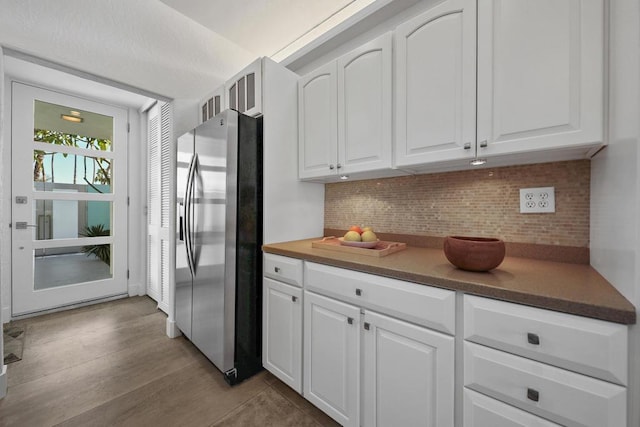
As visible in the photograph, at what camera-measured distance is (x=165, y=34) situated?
6.72 ft

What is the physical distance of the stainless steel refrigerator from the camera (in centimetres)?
163

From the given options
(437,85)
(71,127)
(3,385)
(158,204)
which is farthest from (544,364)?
(71,127)

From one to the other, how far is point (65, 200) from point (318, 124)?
3.16 metres

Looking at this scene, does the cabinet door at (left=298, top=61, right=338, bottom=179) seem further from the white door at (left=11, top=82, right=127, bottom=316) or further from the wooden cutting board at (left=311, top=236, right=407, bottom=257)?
the white door at (left=11, top=82, right=127, bottom=316)

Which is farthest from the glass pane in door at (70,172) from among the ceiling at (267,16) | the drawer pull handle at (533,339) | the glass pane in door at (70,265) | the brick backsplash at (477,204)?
the drawer pull handle at (533,339)

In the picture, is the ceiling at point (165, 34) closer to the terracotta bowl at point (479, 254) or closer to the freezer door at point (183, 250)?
the freezer door at point (183, 250)

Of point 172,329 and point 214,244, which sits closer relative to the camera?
point 214,244

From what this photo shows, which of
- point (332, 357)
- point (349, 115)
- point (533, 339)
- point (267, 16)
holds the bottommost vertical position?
point (332, 357)

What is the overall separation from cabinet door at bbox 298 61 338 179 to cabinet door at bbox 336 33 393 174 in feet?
0.20

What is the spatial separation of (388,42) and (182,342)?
2.78 m

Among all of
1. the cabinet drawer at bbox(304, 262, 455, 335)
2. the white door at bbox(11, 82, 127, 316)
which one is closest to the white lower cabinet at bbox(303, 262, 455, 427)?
the cabinet drawer at bbox(304, 262, 455, 335)

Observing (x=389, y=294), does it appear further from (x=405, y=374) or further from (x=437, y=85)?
(x=437, y=85)

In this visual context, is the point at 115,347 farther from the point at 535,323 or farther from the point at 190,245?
the point at 535,323

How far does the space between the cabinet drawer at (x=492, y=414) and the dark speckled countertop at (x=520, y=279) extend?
354 millimetres
